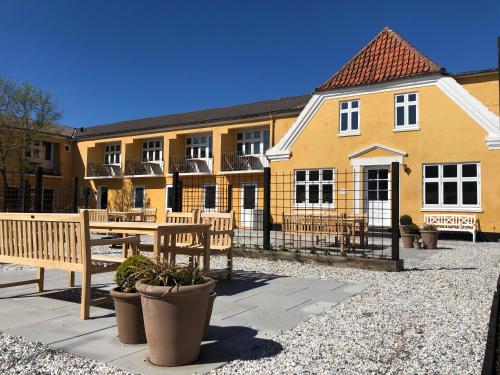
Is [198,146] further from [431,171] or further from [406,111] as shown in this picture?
[431,171]

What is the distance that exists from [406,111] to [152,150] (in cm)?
1777

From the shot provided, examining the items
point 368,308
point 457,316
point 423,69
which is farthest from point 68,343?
point 423,69

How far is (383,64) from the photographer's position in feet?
63.2

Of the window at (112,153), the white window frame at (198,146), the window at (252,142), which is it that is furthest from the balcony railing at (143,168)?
the window at (252,142)

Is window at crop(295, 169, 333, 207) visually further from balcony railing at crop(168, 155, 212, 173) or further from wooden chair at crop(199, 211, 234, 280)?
wooden chair at crop(199, 211, 234, 280)

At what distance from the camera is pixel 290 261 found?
928cm

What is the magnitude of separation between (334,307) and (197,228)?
1.99 m

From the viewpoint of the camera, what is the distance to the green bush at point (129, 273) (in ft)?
12.5

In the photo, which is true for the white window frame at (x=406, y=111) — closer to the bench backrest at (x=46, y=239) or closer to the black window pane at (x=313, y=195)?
the black window pane at (x=313, y=195)

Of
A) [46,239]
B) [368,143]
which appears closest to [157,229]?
[46,239]

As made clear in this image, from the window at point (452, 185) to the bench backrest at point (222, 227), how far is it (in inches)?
482

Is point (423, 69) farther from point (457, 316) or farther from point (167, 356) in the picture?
point (167, 356)

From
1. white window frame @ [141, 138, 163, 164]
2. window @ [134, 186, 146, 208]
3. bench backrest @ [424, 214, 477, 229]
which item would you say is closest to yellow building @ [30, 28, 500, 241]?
bench backrest @ [424, 214, 477, 229]

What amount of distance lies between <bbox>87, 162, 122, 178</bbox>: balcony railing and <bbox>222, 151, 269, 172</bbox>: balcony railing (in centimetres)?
908
